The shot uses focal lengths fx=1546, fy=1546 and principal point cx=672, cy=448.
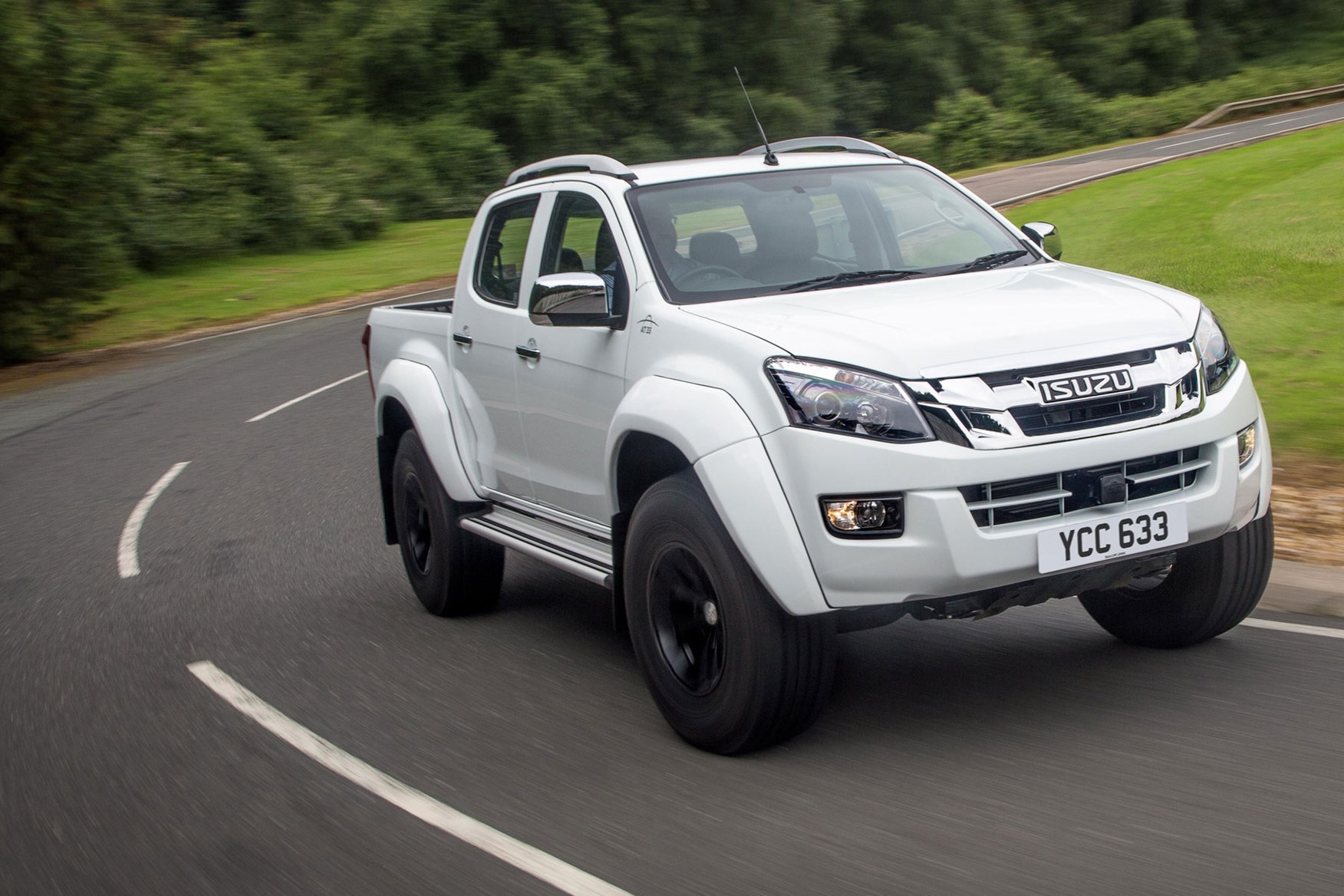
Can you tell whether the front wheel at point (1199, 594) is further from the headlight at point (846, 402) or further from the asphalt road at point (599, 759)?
the headlight at point (846, 402)

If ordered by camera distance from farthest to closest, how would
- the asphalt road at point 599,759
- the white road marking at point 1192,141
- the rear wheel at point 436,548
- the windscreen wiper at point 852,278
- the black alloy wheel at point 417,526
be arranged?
the white road marking at point 1192,141 → the black alloy wheel at point 417,526 → the rear wheel at point 436,548 → the windscreen wiper at point 852,278 → the asphalt road at point 599,759

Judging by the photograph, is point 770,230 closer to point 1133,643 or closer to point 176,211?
point 1133,643

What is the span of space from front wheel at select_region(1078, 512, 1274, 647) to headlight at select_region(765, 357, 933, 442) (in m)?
1.38

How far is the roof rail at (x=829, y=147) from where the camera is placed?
680 centimetres

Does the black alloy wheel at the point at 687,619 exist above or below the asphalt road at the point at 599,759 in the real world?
above

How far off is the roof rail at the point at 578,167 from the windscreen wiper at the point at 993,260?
137 cm

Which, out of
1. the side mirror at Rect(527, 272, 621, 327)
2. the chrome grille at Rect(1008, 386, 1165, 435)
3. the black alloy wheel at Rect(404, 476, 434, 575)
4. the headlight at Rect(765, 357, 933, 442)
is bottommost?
the black alloy wheel at Rect(404, 476, 434, 575)

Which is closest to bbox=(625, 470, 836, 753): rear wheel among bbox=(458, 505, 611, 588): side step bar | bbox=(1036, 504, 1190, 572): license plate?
bbox=(458, 505, 611, 588): side step bar

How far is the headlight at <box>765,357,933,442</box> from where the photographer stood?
457cm

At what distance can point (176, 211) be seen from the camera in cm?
3203

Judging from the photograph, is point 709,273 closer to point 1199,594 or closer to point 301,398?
point 1199,594

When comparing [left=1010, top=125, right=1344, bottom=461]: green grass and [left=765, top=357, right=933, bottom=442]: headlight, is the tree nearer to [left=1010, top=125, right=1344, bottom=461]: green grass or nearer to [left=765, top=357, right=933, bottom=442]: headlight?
[left=1010, top=125, right=1344, bottom=461]: green grass

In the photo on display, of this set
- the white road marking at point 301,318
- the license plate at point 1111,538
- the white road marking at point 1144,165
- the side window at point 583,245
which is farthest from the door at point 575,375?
the white road marking at point 1144,165

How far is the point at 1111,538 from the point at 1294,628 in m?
1.82
